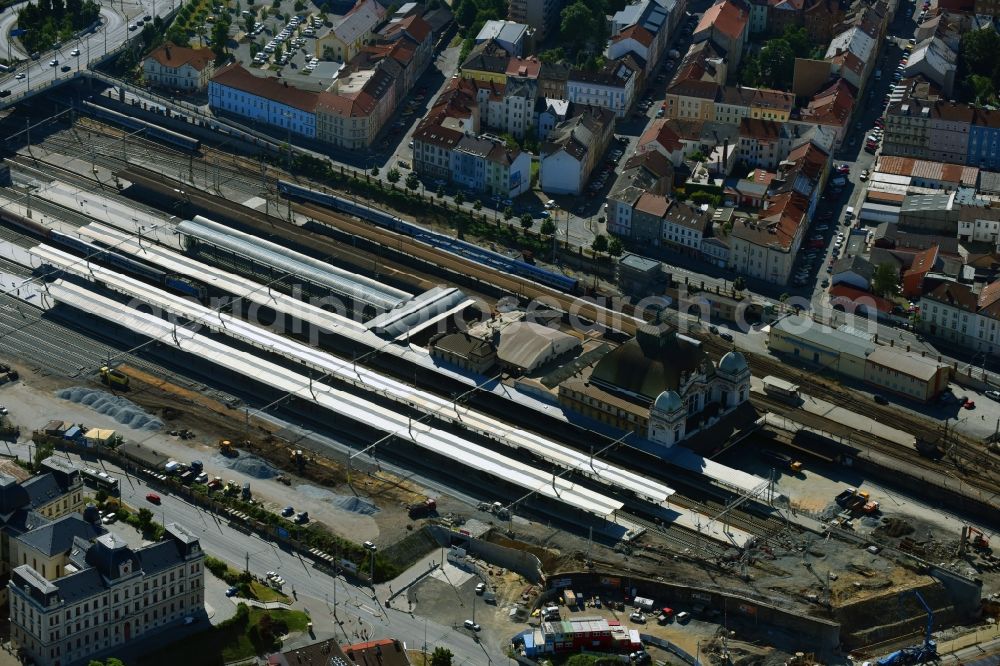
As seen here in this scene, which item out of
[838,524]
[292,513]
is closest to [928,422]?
[838,524]

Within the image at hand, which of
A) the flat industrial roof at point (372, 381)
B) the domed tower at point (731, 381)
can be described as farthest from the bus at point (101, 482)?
the domed tower at point (731, 381)

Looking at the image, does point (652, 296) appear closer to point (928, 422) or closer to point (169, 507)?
point (928, 422)

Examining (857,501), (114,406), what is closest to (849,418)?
(857,501)

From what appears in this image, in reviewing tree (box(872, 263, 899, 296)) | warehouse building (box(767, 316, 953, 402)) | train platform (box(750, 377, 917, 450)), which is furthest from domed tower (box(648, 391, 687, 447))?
tree (box(872, 263, 899, 296))

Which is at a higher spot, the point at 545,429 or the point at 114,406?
the point at 545,429

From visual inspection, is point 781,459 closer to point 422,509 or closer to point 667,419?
point 667,419
